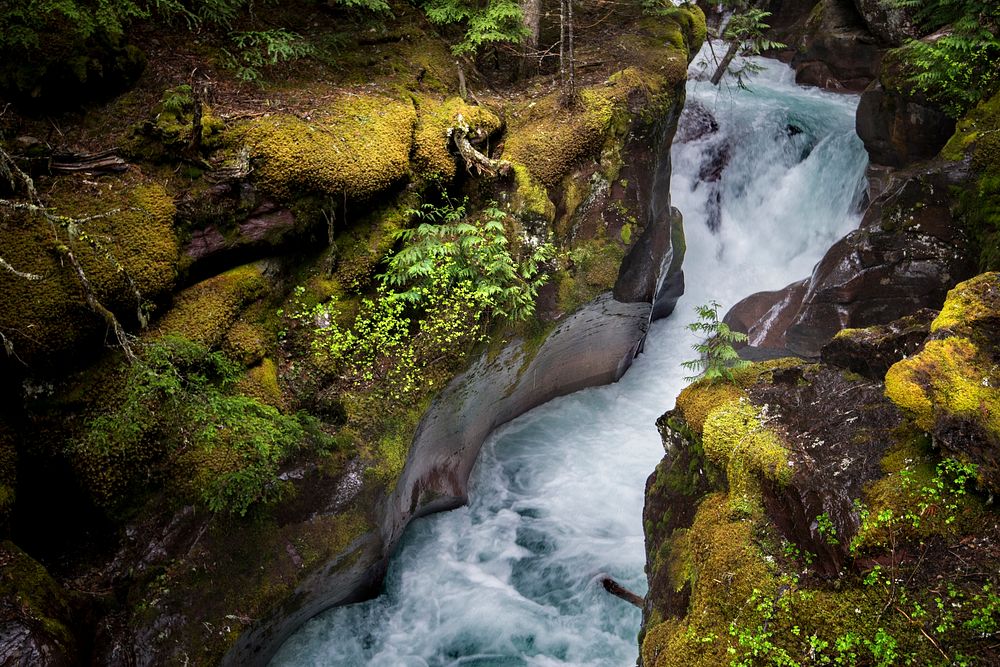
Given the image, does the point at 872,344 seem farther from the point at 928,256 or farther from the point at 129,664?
the point at 129,664

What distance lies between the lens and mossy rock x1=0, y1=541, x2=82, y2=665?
405cm

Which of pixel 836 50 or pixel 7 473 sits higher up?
pixel 836 50

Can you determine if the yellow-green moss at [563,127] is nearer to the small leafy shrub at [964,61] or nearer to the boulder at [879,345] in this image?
the small leafy shrub at [964,61]

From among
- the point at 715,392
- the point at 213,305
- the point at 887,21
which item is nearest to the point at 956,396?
the point at 715,392

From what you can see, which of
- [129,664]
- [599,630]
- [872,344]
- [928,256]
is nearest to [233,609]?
[129,664]

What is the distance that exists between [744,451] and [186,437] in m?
5.44

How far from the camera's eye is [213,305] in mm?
6039

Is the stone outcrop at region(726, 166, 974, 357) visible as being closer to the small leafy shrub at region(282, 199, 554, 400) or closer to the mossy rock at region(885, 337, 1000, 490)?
the mossy rock at region(885, 337, 1000, 490)

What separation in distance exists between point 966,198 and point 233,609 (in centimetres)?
1119

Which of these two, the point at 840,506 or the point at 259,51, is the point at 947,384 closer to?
the point at 840,506

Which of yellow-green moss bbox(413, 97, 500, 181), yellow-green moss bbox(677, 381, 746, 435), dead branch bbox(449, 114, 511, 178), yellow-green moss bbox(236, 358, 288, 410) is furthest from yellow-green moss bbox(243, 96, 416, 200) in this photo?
yellow-green moss bbox(677, 381, 746, 435)

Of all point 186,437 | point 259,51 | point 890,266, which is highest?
point 259,51

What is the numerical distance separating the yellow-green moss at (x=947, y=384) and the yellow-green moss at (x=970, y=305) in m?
0.18

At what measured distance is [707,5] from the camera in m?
18.3
